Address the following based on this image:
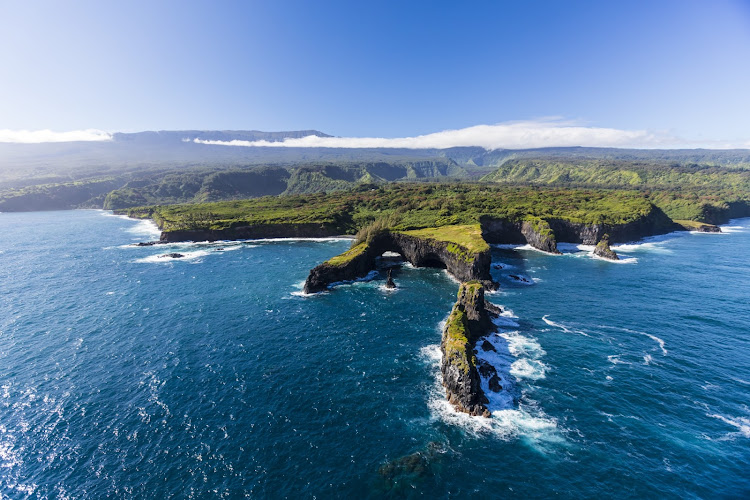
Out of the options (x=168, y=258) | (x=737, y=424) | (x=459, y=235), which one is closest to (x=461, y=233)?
(x=459, y=235)

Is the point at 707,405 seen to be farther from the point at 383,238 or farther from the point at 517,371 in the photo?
the point at 383,238

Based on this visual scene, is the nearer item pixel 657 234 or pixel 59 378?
pixel 59 378

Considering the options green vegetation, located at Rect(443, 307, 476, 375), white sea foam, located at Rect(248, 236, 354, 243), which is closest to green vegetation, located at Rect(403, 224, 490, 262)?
green vegetation, located at Rect(443, 307, 476, 375)

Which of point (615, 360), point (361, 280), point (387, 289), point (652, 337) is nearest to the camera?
point (615, 360)

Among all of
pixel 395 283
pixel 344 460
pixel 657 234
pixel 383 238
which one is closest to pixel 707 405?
pixel 344 460

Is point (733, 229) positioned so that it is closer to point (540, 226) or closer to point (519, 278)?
point (540, 226)

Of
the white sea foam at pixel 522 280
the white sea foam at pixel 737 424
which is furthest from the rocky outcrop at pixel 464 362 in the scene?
the white sea foam at pixel 522 280

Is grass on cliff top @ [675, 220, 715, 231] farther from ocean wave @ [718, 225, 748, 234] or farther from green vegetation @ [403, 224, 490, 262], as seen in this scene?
green vegetation @ [403, 224, 490, 262]
